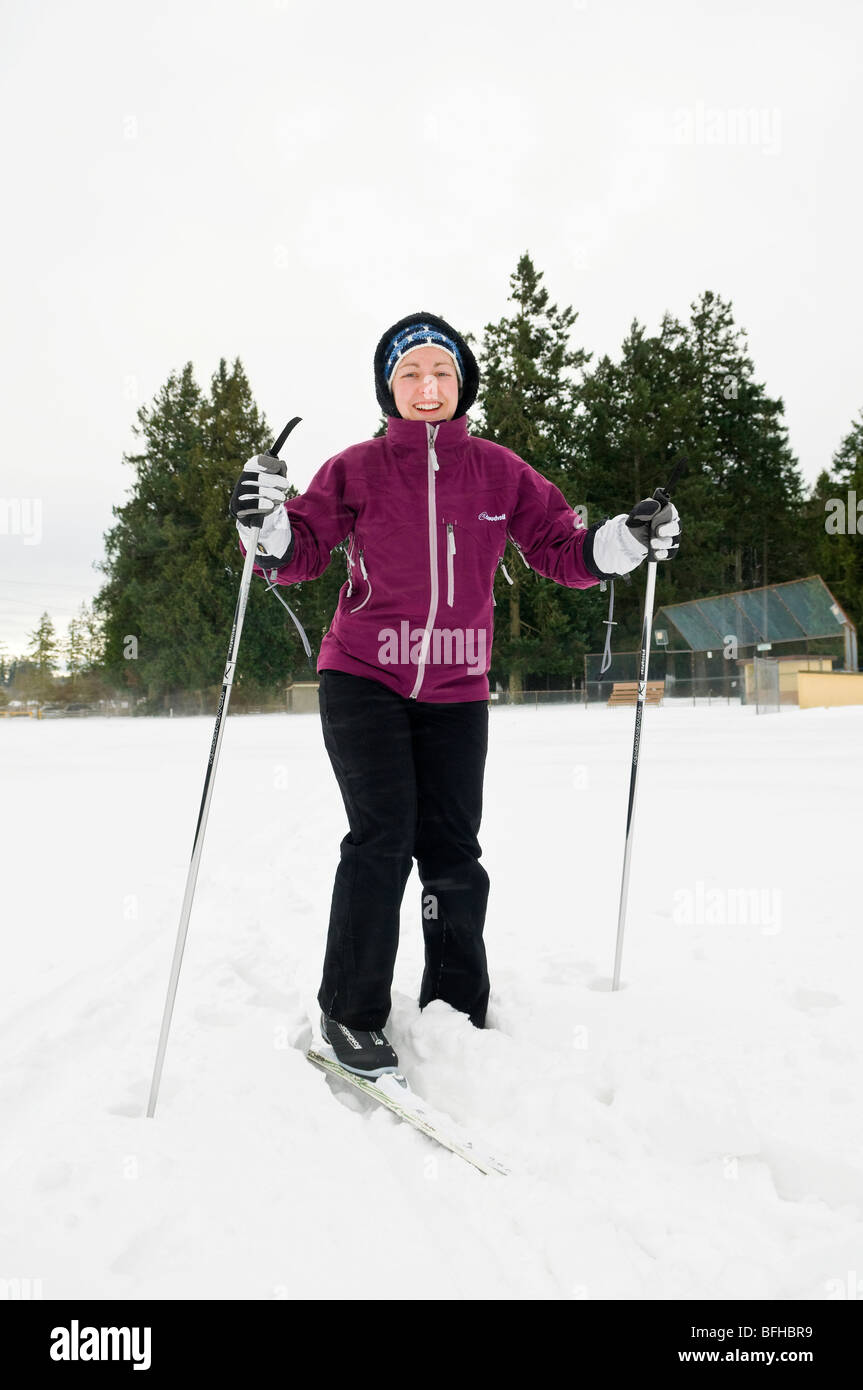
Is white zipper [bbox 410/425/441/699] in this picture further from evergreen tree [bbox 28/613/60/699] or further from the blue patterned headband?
evergreen tree [bbox 28/613/60/699]

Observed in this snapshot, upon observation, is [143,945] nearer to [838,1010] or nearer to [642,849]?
[838,1010]

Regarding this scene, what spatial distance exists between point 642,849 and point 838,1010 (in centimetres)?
220

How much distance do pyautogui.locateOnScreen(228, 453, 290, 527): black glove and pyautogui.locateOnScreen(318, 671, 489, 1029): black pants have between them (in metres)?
0.48

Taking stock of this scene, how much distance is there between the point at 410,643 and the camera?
2311 mm

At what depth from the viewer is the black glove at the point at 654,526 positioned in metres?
2.42

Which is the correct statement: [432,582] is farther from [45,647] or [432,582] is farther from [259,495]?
[45,647]

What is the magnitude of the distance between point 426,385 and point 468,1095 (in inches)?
72.7

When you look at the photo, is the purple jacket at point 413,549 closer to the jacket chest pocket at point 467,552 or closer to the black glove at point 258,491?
the jacket chest pocket at point 467,552

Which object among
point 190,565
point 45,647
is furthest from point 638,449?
point 45,647

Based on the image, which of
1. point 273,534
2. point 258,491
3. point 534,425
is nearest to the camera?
point 258,491

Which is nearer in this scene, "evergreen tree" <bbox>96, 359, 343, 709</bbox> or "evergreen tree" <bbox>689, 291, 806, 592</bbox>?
"evergreen tree" <bbox>96, 359, 343, 709</bbox>

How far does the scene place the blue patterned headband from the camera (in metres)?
2.51

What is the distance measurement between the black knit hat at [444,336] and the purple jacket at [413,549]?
0.61 feet

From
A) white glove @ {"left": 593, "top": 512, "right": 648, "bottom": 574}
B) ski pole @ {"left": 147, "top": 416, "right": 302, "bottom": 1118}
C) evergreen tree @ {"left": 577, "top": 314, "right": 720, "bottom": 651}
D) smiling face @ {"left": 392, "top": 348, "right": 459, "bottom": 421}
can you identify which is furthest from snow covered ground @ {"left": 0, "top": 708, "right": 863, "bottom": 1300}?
evergreen tree @ {"left": 577, "top": 314, "right": 720, "bottom": 651}
